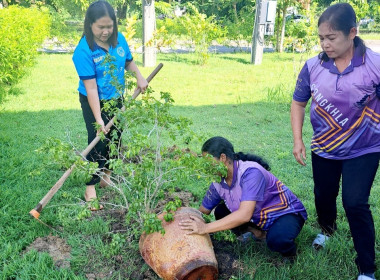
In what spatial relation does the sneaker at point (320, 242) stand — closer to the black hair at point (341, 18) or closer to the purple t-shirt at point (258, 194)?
the purple t-shirt at point (258, 194)

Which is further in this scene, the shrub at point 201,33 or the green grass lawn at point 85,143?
the shrub at point 201,33

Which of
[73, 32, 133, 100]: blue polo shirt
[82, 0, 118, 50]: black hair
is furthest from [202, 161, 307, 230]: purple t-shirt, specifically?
[82, 0, 118, 50]: black hair

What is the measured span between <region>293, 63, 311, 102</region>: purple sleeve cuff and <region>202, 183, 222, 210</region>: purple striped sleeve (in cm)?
87

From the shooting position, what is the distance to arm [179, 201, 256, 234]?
2.41 meters

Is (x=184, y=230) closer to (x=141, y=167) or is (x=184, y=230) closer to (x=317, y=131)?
(x=141, y=167)

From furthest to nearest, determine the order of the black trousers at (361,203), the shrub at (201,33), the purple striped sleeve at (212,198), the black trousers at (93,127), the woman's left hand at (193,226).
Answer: the shrub at (201,33)
the black trousers at (93,127)
the purple striped sleeve at (212,198)
the woman's left hand at (193,226)
the black trousers at (361,203)

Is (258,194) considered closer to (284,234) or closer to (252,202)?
(252,202)

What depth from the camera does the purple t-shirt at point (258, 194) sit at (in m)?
2.46

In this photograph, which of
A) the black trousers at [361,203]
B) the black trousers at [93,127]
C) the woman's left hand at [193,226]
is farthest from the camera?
the black trousers at [93,127]

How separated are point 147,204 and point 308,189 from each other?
1950 millimetres

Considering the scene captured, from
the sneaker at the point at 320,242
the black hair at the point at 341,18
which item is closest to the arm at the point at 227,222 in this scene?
the sneaker at the point at 320,242

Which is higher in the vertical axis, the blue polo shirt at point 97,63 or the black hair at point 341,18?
the black hair at point 341,18

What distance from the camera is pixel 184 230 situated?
245 centimetres

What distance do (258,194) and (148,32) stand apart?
9186mm
